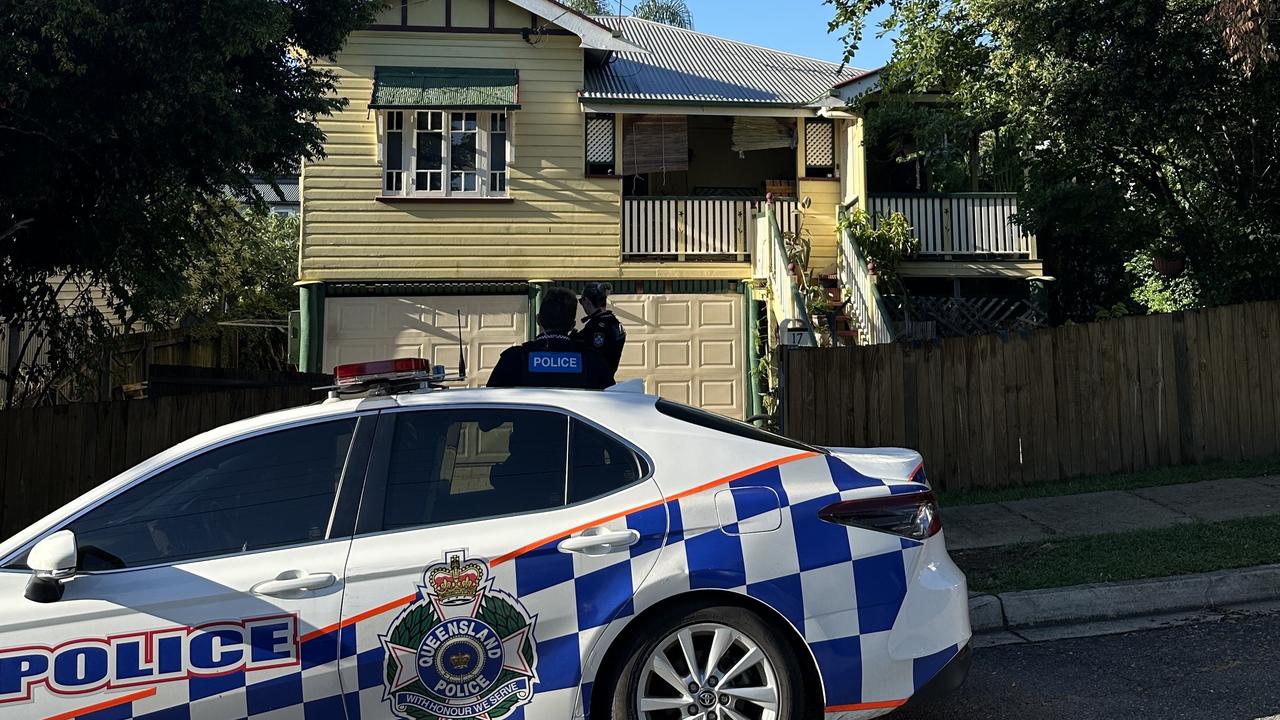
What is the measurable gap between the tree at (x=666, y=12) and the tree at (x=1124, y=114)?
26.2 meters

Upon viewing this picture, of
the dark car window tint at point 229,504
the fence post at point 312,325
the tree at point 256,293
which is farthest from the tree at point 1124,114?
the tree at point 256,293

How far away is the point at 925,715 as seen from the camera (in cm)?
477

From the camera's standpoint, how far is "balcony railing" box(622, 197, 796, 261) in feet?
53.1

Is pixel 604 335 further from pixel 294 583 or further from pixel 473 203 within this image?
pixel 473 203

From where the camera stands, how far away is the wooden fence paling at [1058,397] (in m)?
9.49

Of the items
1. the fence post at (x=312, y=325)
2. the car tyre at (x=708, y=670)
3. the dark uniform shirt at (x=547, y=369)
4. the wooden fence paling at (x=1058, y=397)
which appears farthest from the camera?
the fence post at (x=312, y=325)

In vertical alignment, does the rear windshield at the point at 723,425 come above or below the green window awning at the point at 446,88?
below

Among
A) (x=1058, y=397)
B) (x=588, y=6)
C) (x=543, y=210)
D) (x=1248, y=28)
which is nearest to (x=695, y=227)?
(x=543, y=210)

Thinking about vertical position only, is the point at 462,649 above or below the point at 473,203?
below

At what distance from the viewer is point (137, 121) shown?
7336 mm

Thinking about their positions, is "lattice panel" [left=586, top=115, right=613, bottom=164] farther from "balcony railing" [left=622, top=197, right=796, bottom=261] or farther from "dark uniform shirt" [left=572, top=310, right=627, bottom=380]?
"dark uniform shirt" [left=572, top=310, right=627, bottom=380]

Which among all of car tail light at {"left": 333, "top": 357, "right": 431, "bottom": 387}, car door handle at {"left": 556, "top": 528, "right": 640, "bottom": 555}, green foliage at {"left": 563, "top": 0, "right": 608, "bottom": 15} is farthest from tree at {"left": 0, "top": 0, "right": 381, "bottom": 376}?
green foliage at {"left": 563, "top": 0, "right": 608, "bottom": 15}

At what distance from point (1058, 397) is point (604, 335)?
5.27 m

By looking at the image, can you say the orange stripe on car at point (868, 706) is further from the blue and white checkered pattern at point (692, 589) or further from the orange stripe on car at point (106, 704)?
the orange stripe on car at point (106, 704)
